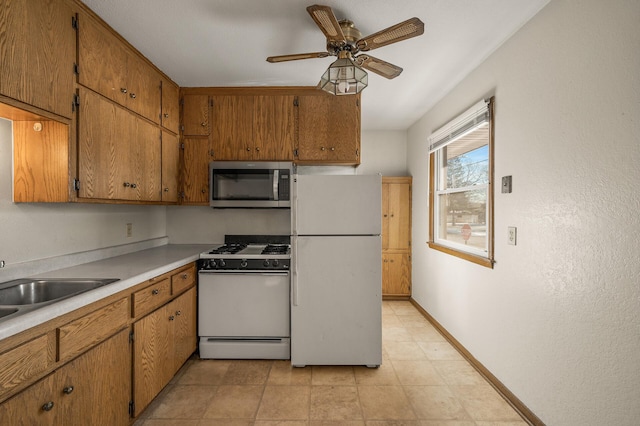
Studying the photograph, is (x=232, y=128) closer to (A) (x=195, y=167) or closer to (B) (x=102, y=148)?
(A) (x=195, y=167)

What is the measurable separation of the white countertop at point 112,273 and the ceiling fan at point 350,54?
1520 millimetres

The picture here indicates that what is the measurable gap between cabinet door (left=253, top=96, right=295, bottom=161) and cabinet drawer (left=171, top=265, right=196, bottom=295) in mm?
1142

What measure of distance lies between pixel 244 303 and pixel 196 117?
5.70 ft

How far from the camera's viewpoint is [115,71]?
2000 mm

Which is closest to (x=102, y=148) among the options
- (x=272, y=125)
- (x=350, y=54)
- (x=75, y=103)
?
(x=75, y=103)

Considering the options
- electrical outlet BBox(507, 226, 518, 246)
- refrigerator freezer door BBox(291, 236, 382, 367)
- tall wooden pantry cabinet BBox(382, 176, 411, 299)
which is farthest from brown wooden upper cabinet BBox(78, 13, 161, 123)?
tall wooden pantry cabinet BBox(382, 176, 411, 299)

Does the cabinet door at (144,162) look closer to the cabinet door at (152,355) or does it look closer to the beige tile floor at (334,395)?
the cabinet door at (152,355)

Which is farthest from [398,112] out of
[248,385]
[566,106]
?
[248,385]

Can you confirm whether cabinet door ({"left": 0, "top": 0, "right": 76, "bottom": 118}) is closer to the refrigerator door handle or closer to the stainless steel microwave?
the stainless steel microwave

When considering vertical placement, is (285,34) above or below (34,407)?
above

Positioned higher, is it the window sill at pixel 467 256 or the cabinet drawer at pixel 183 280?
the window sill at pixel 467 256

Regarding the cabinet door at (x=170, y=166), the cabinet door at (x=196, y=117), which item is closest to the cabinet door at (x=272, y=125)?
the cabinet door at (x=196, y=117)

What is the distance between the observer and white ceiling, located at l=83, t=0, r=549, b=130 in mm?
1746

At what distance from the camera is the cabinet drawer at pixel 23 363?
101 centimetres
